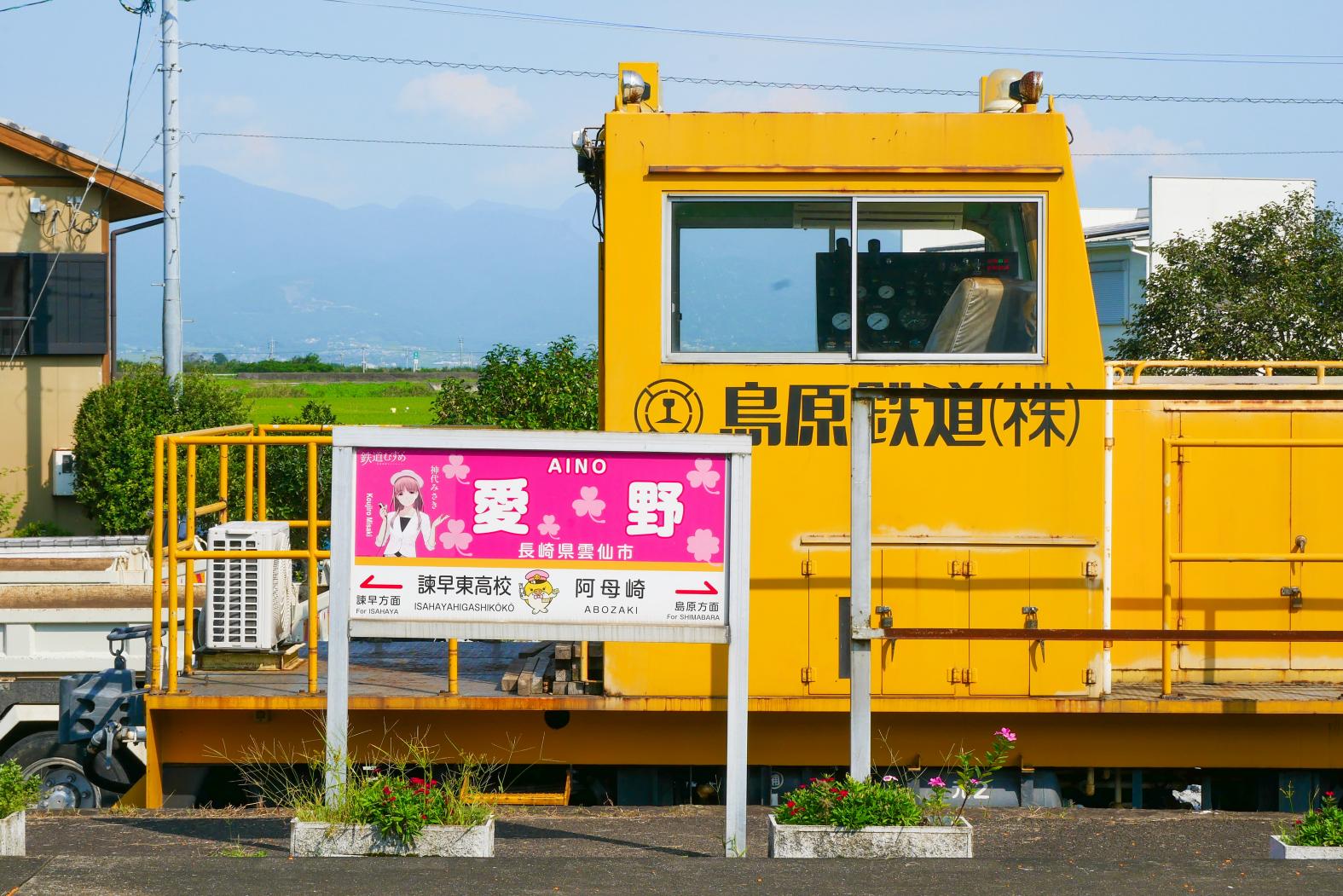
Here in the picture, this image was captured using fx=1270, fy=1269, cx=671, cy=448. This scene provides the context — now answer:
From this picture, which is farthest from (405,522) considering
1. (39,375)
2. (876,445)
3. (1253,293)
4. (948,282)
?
(1253,293)

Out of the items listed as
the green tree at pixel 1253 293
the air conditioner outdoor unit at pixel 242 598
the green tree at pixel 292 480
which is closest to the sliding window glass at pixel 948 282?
the air conditioner outdoor unit at pixel 242 598

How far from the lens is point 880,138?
6.26 meters

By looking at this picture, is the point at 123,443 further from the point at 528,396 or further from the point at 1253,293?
the point at 1253,293

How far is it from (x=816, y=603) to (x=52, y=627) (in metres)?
5.82

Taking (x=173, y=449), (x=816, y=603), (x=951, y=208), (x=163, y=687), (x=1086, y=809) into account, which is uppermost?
(x=951, y=208)

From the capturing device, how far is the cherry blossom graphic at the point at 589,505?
5.12m

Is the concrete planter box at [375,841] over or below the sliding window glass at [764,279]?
below

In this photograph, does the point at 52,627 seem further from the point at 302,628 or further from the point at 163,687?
the point at 163,687

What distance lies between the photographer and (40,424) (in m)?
20.2

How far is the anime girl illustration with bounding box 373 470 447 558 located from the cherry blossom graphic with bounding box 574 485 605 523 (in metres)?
0.59

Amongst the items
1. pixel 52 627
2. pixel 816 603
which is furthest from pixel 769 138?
pixel 52 627

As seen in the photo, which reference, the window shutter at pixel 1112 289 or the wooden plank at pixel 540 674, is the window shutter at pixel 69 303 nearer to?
the wooden plank at pixel 540 674

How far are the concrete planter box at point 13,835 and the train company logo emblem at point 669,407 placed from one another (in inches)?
124

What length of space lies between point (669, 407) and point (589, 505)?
4.10 ft
